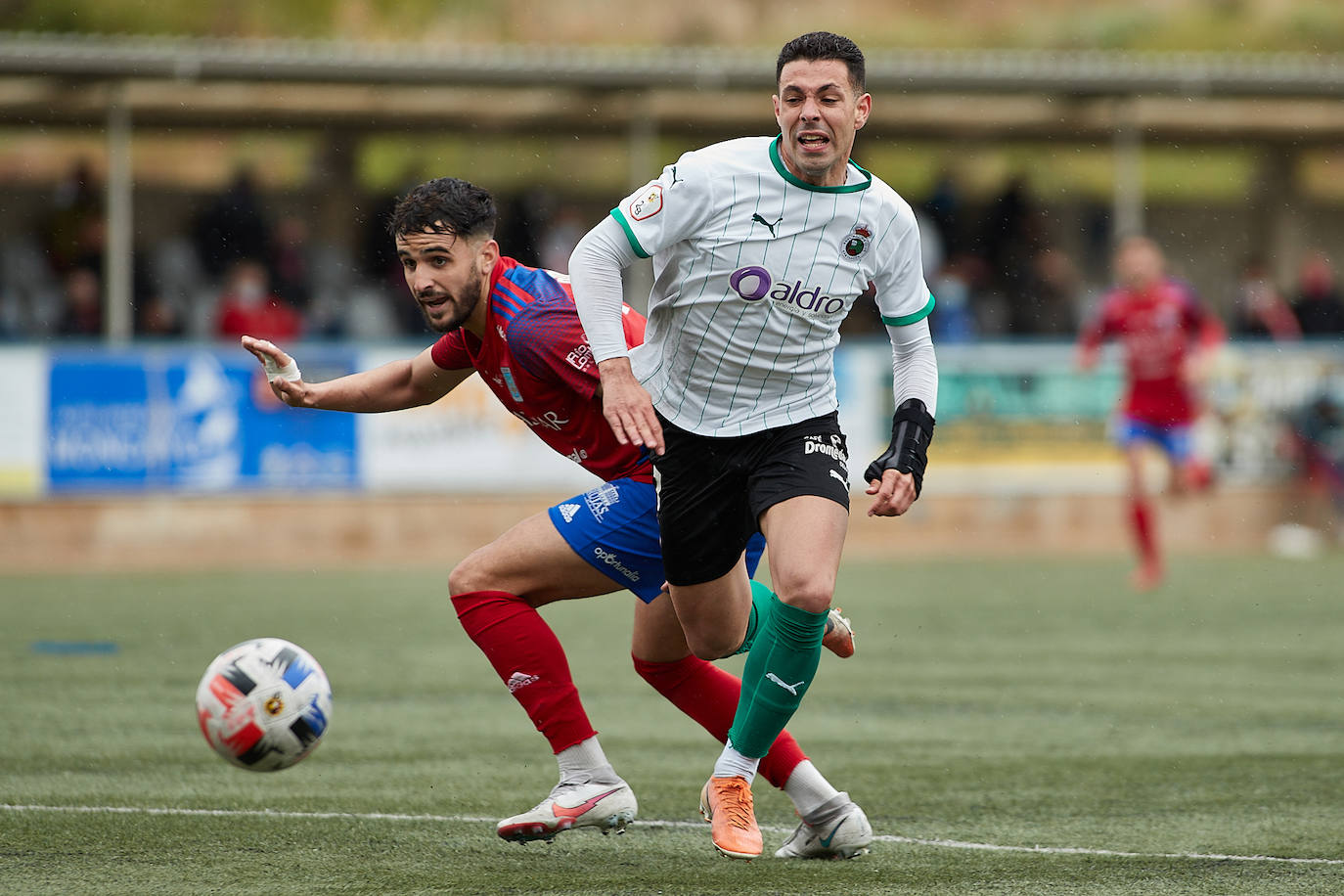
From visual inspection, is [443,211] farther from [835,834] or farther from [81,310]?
[81,310]

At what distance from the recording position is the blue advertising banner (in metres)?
15.2

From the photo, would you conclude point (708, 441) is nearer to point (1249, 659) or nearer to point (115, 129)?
point (1249, 659)

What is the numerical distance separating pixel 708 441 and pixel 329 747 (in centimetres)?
→ 260

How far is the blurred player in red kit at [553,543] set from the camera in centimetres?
476

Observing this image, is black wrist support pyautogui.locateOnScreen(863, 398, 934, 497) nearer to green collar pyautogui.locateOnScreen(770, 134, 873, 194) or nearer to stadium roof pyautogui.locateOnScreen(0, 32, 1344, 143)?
green collar pyautogui.locateOnScreen(770, 134, 873, 194)

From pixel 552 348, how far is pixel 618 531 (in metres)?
0.55

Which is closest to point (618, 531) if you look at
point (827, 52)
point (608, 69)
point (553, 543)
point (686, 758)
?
point (553, 543)

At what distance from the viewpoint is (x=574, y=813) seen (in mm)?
4719

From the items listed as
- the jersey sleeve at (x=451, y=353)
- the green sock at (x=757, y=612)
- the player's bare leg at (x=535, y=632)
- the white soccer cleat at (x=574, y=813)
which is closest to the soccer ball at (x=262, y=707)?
the player's bare leg at (x=535, y=632)

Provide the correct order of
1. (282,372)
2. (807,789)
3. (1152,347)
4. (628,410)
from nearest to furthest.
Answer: (628,410) → (807,789) → (282,372) → (1152,347)

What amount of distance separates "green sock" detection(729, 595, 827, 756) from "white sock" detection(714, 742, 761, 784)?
5 cm

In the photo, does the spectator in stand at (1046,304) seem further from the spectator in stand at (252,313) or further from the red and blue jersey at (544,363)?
the red and blue jersey at (544,363)

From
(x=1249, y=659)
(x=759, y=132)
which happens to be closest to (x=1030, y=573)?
(x=1249, y=659)

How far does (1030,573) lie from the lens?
14.7m
